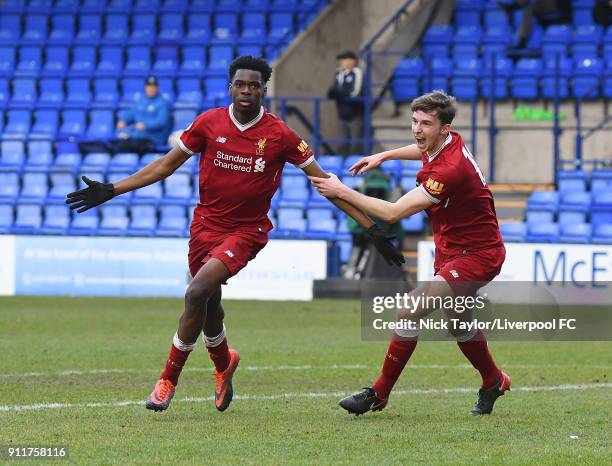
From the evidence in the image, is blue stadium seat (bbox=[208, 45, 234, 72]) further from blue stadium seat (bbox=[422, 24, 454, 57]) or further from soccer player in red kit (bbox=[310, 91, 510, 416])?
soccer player in red kit (bbox=[310, 91, 510, 416])

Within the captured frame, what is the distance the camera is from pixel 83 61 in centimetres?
2673

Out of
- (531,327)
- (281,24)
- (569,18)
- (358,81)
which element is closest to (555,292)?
(531,327)

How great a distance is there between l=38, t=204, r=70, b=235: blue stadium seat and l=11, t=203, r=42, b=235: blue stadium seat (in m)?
0.12

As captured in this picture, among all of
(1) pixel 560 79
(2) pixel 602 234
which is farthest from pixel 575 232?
(1) pixel 560 79

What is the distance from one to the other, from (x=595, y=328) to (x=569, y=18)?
10.5m

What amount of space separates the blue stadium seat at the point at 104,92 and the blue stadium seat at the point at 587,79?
8.39 metres

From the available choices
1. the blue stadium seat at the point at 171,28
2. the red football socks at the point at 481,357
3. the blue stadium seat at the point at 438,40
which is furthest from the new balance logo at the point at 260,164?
the blue stadium seat at the point at 171,28

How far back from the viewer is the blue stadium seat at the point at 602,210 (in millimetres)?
20312

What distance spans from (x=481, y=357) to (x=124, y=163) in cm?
1520

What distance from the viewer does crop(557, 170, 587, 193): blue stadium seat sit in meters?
21.4

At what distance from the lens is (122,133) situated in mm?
23766

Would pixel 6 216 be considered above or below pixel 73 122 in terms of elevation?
below

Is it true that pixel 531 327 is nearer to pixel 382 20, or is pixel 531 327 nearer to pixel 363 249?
pixel 363 249

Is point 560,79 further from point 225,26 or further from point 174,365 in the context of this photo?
point 174,365
